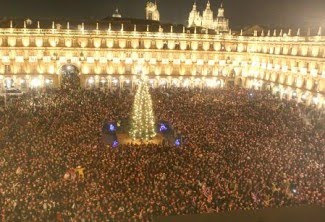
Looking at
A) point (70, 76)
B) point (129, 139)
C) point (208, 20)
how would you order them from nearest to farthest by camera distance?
point (129, 139) → point (70, 76) → point (208, 20)

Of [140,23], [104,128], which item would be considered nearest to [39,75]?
[140,23]

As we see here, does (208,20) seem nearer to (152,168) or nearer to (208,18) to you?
(208,18)

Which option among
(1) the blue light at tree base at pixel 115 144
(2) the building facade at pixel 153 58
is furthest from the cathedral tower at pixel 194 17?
(1) the blue light at tree base at pixel 115 144

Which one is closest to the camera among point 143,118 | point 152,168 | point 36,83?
point 152,168

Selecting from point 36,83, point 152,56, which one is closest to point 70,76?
point 36,83

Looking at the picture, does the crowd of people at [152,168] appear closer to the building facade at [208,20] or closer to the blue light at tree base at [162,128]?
Answer: the blue light at tree base at [162,128]

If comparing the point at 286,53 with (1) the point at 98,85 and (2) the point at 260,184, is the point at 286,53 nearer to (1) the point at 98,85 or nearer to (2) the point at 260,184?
(1) the point at 98,85

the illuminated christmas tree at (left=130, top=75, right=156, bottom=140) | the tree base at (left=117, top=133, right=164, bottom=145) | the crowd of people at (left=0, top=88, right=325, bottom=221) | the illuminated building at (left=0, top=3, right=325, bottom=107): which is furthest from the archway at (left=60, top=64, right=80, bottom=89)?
the illuminated christmas tree at (left=130, top=75, right=156, bottom=140)

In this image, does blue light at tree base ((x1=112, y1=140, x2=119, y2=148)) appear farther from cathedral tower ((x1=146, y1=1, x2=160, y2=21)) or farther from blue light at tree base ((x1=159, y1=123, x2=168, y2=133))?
cathedral tower ((x1=146, y1=1, x2=160, y2=21))

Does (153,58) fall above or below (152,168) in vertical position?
above
